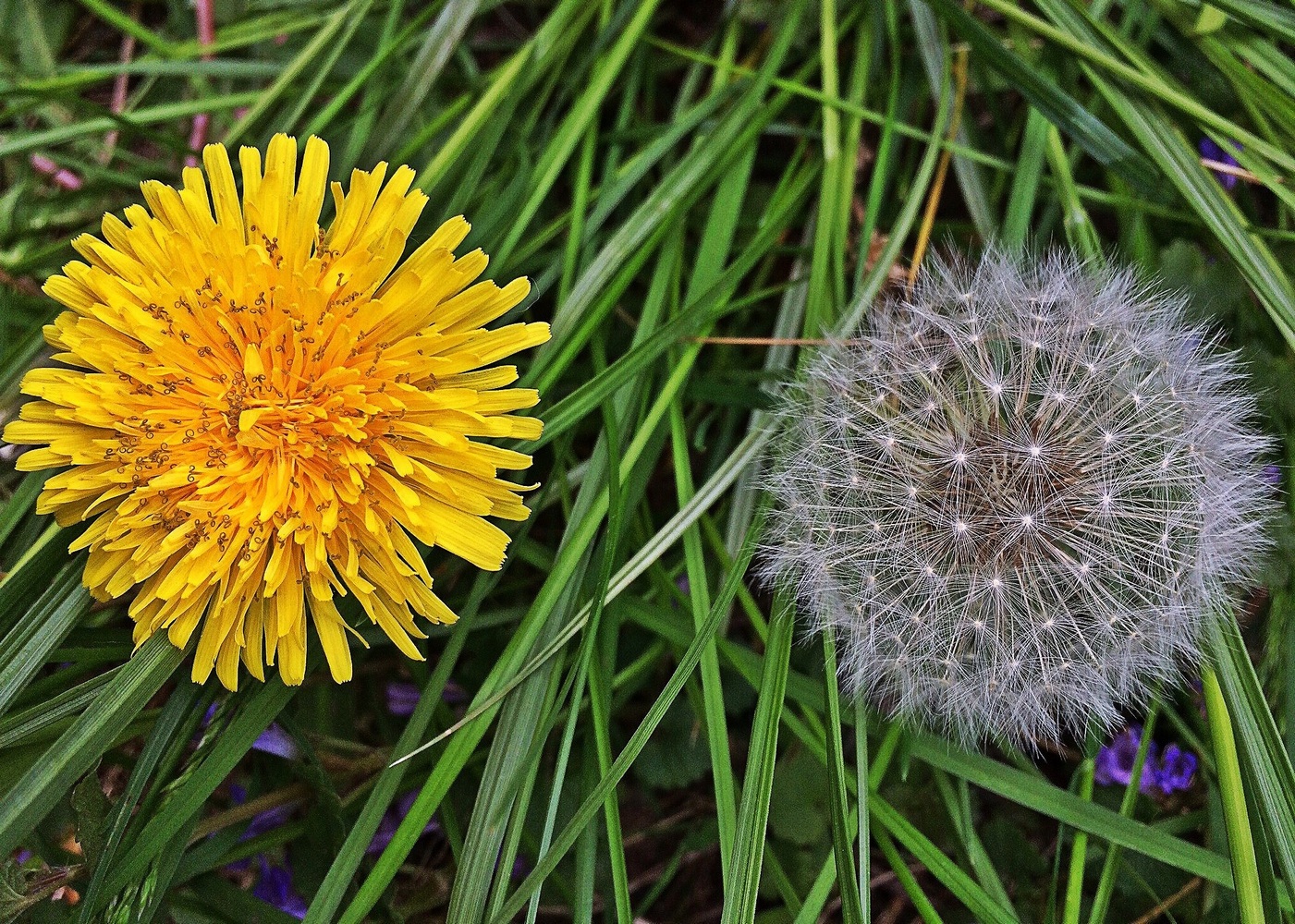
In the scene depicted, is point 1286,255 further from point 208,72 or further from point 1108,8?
point 208,72

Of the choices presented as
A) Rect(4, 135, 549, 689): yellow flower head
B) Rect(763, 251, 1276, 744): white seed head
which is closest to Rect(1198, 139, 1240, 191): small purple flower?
Rect(763, 251, 1276, 744): white seed head

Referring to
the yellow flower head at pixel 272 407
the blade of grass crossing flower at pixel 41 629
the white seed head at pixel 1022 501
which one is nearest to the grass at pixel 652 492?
the blade of grass crossing flower at pixel 41 629

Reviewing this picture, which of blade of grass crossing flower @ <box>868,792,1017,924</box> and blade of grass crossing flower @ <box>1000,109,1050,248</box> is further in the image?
blade of grass crossing flower @ <box>1000,109,1050,248</box>

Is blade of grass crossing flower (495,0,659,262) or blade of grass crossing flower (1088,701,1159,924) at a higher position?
blade of grass crossing flower (495,0,659,262)

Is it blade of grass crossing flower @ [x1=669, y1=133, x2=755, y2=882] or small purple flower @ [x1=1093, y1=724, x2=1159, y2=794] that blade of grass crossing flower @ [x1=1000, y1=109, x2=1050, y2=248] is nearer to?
blade of grass crossing flower @ [x1=669, y1=133, x2=755, y2=882]

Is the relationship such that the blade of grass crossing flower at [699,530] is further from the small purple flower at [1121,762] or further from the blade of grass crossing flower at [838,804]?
the small purple flower at [1121,762]

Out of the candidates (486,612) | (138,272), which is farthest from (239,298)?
(486,612)
